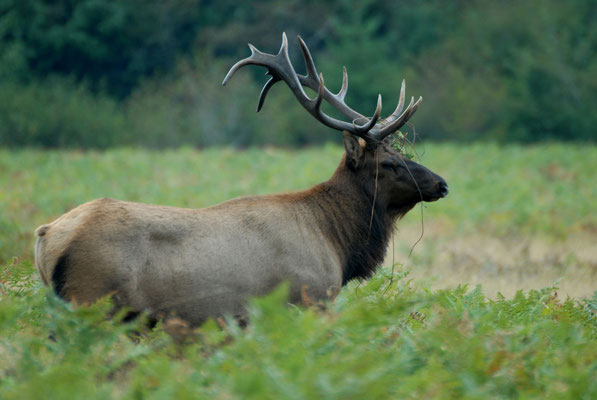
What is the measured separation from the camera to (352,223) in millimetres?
7168

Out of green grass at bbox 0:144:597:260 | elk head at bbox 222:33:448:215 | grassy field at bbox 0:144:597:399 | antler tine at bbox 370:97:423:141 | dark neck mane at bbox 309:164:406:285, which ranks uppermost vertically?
antler tine at bbox 370:97:423:141

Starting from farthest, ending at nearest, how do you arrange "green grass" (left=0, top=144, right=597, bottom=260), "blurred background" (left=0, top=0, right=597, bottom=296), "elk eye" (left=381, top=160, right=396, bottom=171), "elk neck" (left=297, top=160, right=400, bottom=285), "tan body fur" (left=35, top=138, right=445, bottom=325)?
"blurred background" (left=0, top=0, right=597, bottom=296) → "green grass" (left=0, top=144, right=597, bottom=260) → "elk eye" (left=381, top=160, right=396, bottom=171) → "elk neck" (left=297, top=160, right=400, bottom=285) → "tan body fur" (left=35, top=138, right=445, bottom=325)

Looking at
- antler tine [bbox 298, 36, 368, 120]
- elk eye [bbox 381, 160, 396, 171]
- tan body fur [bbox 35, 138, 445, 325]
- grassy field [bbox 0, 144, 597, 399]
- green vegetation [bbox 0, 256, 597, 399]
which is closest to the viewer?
green vegetation [bbox 0, 256, 597, 399]

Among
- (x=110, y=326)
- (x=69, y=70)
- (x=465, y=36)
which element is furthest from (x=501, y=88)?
(x=110, y=326)

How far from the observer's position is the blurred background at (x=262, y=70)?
42875mm

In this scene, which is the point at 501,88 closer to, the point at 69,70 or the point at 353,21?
the point at 353,21

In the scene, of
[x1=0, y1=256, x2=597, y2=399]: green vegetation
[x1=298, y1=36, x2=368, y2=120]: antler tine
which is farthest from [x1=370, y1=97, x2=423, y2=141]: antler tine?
[x1=0, y1=256, x2=597, y2=399]: green vegetation

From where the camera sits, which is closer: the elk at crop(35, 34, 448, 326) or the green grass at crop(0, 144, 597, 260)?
the elk at crop(35, 34, 448, 326)

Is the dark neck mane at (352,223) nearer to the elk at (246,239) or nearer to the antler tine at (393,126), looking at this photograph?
the elk at (246,239)

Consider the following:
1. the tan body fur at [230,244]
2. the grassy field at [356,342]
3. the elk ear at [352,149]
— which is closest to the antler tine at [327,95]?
the elk ear at [352,149]

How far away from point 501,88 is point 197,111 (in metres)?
20.5

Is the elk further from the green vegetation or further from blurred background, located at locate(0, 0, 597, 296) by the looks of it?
blurred background, located at locate(0, 0, 597, 296)

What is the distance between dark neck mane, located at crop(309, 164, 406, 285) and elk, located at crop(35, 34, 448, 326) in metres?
0.01

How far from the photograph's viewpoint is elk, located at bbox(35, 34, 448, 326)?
5.66m
